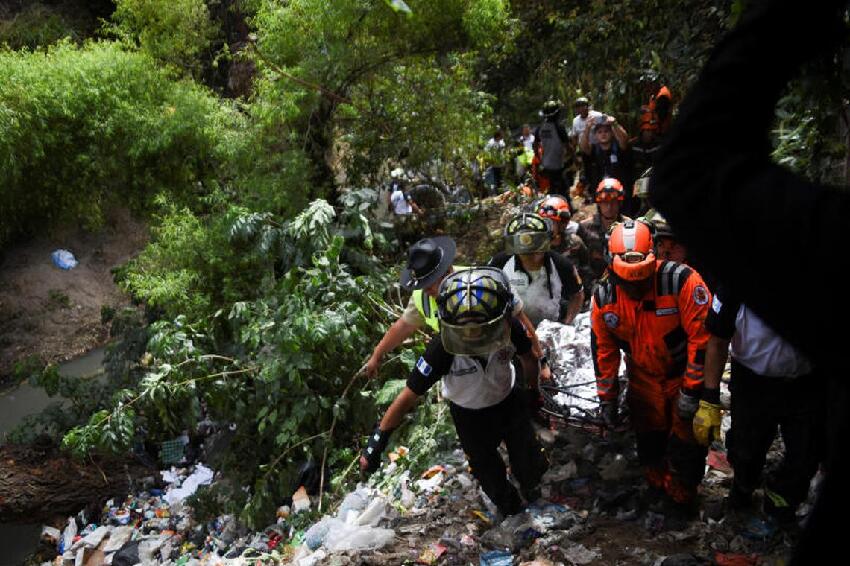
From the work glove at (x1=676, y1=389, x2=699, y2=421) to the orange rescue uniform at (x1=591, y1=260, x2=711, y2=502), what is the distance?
3cm

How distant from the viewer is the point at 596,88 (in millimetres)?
9273

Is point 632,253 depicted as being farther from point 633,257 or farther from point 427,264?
point 427,264

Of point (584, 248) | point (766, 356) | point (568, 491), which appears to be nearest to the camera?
point (766, 356)

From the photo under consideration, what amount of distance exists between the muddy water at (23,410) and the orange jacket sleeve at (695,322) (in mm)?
6962

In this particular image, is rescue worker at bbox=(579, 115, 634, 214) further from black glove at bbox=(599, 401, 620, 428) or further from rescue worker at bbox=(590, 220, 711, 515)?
black glove at bbox=(599, 401, 620, 428)

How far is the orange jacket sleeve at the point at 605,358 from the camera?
11.9 feet

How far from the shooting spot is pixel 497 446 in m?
3.77

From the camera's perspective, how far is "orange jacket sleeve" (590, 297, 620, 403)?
362 centimetres

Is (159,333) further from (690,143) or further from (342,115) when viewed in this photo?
(690,143)

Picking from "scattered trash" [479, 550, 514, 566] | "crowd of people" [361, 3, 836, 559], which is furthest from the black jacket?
"scattered trash" [479, 550, 514, 566]

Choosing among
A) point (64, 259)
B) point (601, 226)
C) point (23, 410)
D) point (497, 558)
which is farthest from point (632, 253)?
point (64, 259)

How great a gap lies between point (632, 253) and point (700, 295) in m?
0.41

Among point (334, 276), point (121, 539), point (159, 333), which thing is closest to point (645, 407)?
point (334, 276)

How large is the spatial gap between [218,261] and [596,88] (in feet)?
18.3
